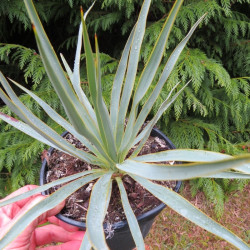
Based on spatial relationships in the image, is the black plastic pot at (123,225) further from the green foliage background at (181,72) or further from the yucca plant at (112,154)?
the green foliage background at (181,72)

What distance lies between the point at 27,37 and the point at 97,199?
171cm

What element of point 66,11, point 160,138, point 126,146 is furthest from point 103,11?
point 126,146

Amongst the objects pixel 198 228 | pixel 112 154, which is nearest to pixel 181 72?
pixel 112 154

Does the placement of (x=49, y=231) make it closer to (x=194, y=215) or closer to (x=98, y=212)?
(x=98, y=212)

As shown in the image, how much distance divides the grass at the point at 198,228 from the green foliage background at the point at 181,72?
118 millimetres

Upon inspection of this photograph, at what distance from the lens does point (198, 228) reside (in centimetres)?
175

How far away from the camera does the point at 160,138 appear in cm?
118

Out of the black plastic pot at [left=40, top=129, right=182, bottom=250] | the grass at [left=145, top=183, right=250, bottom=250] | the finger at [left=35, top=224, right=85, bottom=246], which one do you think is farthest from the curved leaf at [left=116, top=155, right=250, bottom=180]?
the grass at [left=145, top=183, right=250, bottom=250]

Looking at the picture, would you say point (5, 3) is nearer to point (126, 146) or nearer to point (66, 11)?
point (66, 11)

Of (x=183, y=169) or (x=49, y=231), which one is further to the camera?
(x=49, y=231)

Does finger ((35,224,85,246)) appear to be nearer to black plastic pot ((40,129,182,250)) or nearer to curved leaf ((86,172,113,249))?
black plastic pot ((40,129,182,250))

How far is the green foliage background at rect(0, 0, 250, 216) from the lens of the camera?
1.56 m

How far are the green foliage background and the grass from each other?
0.39 feet

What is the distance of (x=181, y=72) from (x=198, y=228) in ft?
3.26
